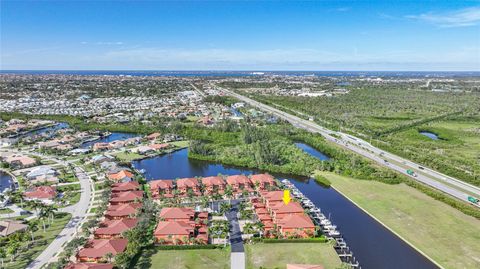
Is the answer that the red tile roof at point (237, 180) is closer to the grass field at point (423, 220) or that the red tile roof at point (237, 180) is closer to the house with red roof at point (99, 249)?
the grass field at point (423, 220)

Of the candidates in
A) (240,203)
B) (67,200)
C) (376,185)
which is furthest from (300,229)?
(67,200)

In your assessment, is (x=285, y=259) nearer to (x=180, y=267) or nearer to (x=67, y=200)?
(x=180, y=267)

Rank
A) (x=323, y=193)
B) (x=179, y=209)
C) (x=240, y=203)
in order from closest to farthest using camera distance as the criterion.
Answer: (x=179, y=209) → (x=240, y=203) → (x=323, y=193)

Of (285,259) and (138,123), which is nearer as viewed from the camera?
(285,259)

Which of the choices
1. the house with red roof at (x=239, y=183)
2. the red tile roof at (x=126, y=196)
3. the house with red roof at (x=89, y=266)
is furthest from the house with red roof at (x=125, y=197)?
the house with red roof at (x=89, y=266)

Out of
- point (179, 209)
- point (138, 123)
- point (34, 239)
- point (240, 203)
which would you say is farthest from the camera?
point (138, 123)

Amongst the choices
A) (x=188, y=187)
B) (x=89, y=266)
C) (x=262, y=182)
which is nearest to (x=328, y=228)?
(x=262, y=182)
